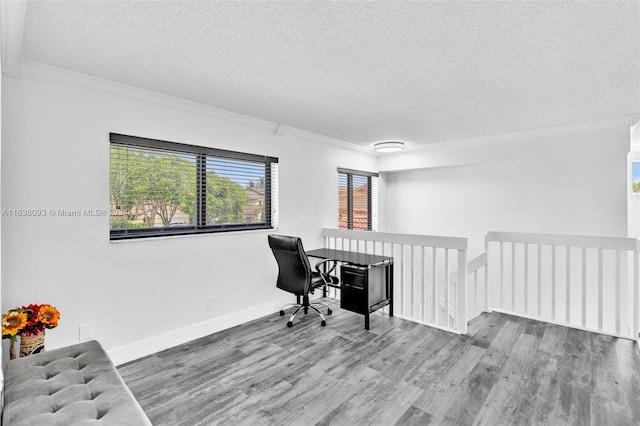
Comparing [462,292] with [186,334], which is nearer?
[186,334]

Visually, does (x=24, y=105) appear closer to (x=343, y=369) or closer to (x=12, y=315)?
(x=12, y=315)

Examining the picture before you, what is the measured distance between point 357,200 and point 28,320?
4.36 meters

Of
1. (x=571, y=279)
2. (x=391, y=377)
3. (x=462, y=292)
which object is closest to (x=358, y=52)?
(x=391, y=377)

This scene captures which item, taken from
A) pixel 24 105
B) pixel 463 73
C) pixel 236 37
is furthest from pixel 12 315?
pixel 463 73

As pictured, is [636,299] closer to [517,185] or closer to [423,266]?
[423,266]

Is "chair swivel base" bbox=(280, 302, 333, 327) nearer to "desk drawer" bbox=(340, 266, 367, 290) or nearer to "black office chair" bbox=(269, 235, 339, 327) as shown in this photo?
"black office chair" bbox=(269, 235, 339, 327)

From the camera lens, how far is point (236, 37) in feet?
6.22

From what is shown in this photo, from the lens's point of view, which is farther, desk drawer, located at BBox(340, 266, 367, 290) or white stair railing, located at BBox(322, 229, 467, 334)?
desk drawer, located at BBox(340, 266, 367, 290)

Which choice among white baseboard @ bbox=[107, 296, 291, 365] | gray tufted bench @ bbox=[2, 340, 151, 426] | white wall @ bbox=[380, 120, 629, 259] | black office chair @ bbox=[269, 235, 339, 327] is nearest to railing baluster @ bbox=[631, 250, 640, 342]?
white wall @ bbox=[380, 120, 629, 259]

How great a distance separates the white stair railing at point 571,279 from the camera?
11.0 ft

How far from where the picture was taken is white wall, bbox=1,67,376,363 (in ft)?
7.34

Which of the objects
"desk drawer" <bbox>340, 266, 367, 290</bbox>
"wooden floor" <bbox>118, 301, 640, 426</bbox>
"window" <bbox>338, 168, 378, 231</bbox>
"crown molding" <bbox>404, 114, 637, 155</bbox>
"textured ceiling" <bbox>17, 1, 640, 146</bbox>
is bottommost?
"wooden floor" <bbox>118, 301, 640, 426</bbox>

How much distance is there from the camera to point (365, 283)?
3.41 metres

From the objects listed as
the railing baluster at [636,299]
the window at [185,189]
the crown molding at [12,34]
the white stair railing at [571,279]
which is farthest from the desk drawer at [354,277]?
the crown molding at [12,34]
